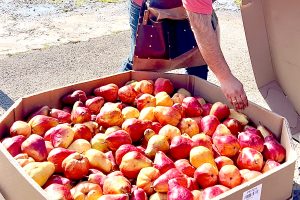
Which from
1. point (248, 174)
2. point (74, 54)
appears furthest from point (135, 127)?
point (74, 54)

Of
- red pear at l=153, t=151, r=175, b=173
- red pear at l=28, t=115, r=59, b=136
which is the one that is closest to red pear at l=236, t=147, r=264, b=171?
red pear at l=153, t=151, r=175, b=173

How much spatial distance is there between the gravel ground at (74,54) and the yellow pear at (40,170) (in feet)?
8.17

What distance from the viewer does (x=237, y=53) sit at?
18.2ft

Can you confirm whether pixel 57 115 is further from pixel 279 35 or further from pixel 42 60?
pixel 42 60

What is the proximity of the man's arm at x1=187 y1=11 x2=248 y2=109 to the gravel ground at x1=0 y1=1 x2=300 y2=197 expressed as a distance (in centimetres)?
209

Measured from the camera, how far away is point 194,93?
2.58 meters

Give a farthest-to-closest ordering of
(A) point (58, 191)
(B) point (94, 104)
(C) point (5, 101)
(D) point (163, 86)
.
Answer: (C) point (5, 101) < (D) point (163, 86) < (B) point (94, 104) < (A) point (58, 191)

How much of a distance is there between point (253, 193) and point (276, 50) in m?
1.14

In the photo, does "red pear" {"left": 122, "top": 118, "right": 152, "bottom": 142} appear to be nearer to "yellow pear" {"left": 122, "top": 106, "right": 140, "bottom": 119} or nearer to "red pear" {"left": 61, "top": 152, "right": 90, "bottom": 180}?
"yellow pear" {"left": 122, "top": 106, "right": 140, "bottom": 119}

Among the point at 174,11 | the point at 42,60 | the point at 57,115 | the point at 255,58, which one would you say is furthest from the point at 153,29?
the point at 42,60

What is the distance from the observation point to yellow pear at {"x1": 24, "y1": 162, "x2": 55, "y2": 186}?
1.77 meters

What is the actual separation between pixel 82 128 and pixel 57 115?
0.65 ft

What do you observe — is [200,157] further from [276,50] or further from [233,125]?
[276,50]

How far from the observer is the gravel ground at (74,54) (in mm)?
4737
